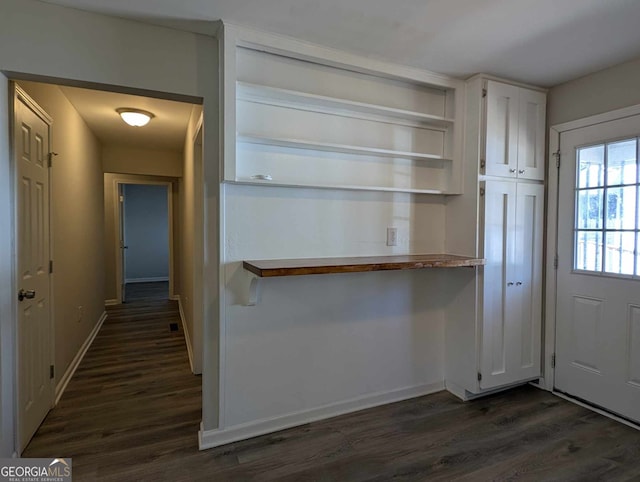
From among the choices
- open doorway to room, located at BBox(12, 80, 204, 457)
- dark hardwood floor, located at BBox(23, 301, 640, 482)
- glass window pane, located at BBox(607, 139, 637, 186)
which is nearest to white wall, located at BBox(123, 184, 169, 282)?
open doorway to room, located at BBox(12, 80, 204, 457)

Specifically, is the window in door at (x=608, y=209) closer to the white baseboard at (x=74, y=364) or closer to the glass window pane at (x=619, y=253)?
the glass window pane at (x=619, y=253)

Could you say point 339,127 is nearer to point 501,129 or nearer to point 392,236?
point 392,236

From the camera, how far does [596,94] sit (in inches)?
99.0

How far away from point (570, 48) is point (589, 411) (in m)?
2.45

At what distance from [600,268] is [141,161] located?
5269mm

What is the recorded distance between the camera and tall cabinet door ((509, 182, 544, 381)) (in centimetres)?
272

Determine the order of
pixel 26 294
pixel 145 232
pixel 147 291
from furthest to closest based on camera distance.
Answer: pixel 145 232 → pixel 147 291 → pixel 26 294

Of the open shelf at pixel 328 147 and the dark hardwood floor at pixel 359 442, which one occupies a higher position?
the open shelf at pixel 328 147

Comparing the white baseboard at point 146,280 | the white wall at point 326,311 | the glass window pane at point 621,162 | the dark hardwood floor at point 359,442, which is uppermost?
the glass window pane at point 621,162

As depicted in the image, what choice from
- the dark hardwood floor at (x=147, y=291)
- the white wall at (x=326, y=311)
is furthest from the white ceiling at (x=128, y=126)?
the dark hardwood floor at (x=147, y=291)

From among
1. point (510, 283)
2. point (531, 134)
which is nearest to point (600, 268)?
point (510, 283)

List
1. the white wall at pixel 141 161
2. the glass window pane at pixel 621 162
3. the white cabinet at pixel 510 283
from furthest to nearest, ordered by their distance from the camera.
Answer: the white wall at pixel 141 161 → the white cabinet at pixel 510 283 → the glass window pane at pixel 621 162

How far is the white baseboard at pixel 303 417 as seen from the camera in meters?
2.10

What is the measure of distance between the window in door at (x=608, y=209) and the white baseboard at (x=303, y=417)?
4.86ft
